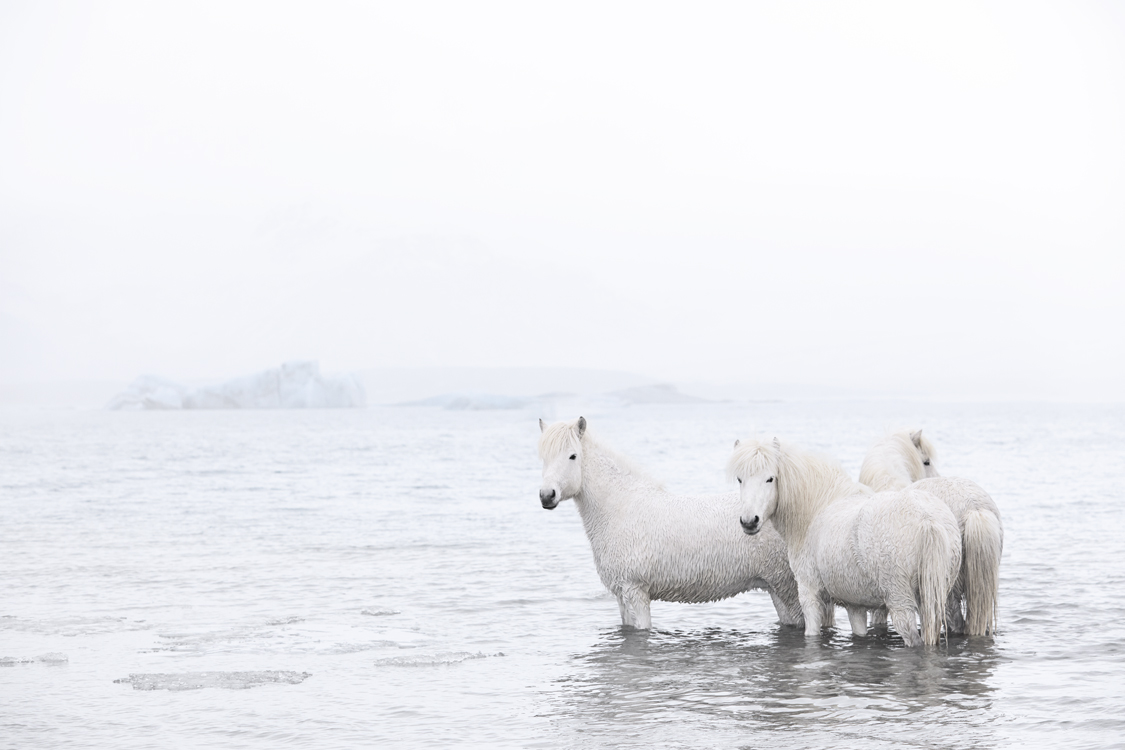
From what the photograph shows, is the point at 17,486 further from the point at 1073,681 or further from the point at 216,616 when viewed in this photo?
the point at 1073,681

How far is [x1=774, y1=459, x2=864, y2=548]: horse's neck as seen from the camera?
26.0 ft

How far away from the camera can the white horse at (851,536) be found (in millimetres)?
7090

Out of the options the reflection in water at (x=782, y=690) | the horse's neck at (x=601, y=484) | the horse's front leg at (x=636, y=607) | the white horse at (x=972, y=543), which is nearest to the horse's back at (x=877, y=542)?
the white horse at (x=972, y=543)

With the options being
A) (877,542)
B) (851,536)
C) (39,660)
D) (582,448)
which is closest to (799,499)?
(851,536)

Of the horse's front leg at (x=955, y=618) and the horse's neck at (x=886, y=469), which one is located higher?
the horse's neck at (x=886, y=469)

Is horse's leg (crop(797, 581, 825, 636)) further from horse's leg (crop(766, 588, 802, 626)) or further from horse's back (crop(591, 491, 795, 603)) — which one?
horse's leg (crop(766, 588, 802, 626))

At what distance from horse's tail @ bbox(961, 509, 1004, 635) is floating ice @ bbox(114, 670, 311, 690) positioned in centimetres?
532

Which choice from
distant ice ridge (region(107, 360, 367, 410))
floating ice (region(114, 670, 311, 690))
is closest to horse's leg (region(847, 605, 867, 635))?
floating ice (region(114, 670, 311, 690))

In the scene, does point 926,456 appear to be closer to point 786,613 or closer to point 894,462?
point 894,462

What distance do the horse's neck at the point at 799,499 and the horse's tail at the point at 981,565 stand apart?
103cm

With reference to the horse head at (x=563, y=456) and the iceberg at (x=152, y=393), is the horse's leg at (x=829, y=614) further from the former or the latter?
the iceberg at (x=152, y=393)

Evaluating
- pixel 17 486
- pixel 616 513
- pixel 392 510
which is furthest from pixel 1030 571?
pixel 17 486

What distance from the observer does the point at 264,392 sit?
90875mm

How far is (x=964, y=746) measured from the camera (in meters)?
5.62
